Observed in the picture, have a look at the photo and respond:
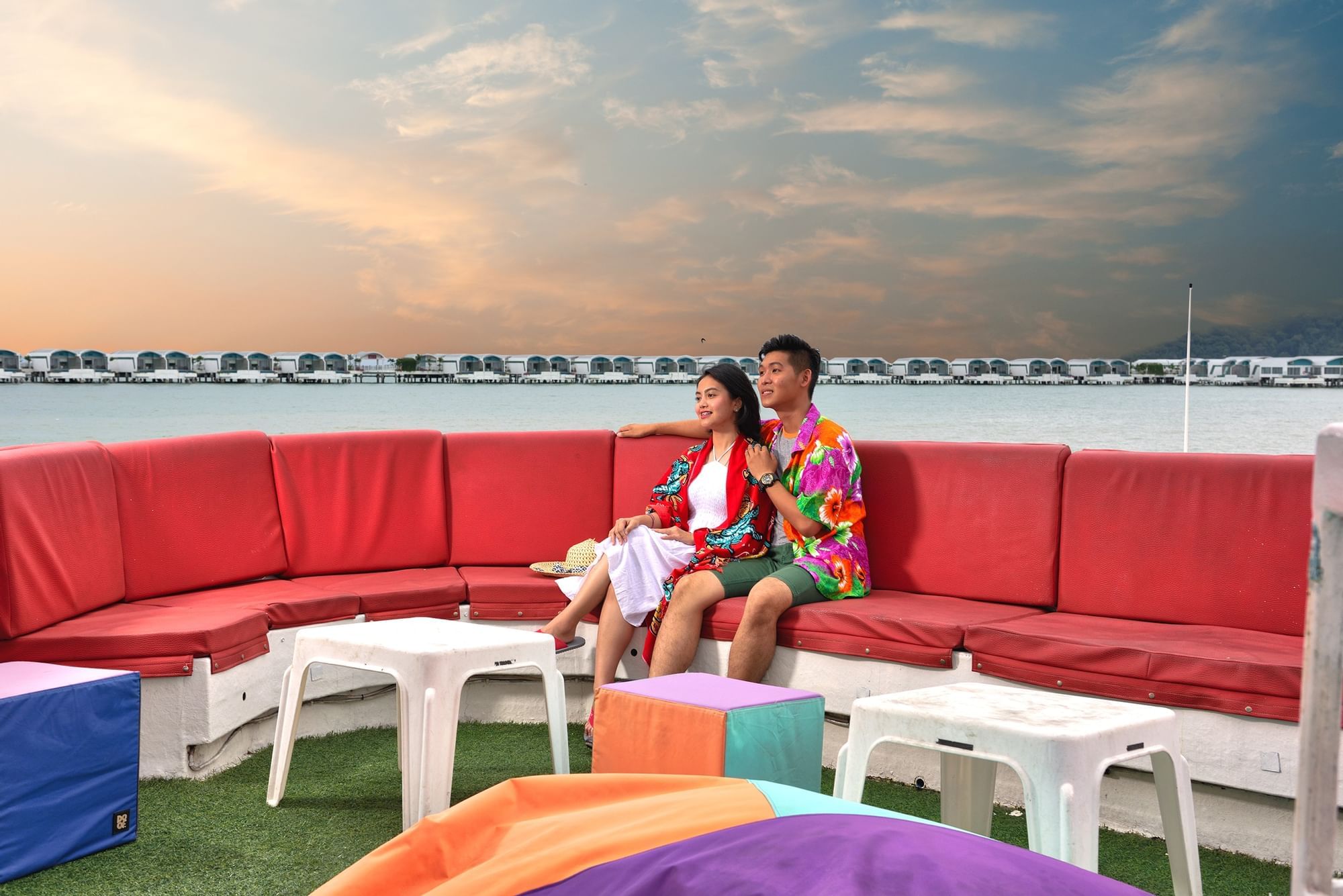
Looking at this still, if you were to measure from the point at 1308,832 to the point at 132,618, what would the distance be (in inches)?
126

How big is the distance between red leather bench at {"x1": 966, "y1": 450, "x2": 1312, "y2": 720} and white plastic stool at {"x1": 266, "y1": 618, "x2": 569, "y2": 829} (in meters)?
1.17

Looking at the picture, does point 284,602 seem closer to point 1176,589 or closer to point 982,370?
point 1176,589

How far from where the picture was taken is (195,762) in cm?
314

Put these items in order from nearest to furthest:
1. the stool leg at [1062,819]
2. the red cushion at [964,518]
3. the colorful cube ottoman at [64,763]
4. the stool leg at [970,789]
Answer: the stool leg at [1062,819] < the stool leg at [970,789] < the colorful cube ottoman at [64,763] < the red cushion at [964,518]

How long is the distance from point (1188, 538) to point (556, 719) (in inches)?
72.9

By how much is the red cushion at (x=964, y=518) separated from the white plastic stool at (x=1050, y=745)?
1.40 m

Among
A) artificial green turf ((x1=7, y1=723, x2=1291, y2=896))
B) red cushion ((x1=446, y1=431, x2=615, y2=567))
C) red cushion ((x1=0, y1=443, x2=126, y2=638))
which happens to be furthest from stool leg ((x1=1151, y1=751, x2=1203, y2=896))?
red cushion ((x1=0, y1=443, x2=126, y2=638))

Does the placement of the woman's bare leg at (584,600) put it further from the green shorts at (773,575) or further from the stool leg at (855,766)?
the stool leg at (855,766)

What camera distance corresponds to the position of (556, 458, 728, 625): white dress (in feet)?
11.6

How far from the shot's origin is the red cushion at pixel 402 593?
3682 millimetres

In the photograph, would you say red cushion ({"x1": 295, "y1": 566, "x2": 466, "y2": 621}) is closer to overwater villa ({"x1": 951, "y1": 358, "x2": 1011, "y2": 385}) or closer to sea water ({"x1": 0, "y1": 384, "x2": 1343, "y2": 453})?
sea water ({"x1": 0, "y1": 384, "x2": 1343, "y2": 453})

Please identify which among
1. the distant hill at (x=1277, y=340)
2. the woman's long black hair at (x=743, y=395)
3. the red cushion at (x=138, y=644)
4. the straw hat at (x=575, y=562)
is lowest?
the red cushion at (x=138, y=644)

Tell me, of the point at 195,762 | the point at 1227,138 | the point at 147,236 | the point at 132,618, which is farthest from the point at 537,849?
the point at 1227,138

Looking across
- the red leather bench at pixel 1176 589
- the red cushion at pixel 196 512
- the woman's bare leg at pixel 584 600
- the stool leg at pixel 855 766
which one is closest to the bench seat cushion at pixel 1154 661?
the red leather bench at pixel 1176 589
